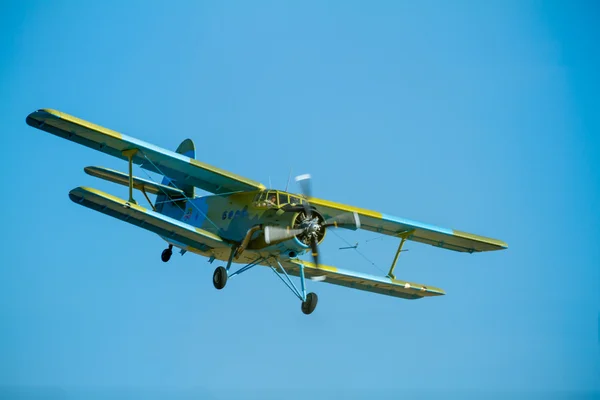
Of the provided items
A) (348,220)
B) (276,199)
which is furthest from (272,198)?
(348,220)

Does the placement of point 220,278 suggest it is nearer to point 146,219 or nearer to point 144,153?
point 146,219

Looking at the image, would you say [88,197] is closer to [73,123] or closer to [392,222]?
[73,123]

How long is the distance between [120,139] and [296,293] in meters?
7.31

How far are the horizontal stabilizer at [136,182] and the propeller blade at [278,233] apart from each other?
5.70 metres

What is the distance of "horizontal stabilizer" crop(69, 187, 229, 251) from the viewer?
2516cm

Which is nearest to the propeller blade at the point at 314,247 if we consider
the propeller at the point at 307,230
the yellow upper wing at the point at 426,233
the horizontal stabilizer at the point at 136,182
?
the propeller at the point at 307,230

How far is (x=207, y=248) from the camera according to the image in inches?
1110

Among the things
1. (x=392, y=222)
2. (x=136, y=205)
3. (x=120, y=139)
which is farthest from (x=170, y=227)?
(x=392, y=222)

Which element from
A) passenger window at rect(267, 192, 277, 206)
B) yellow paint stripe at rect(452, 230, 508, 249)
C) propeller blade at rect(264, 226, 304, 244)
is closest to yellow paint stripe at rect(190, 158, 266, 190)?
passenger window at rect(267, 192, 277, 206)

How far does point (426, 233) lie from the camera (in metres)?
31.6

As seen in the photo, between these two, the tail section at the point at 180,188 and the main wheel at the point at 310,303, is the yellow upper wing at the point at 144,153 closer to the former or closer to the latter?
the tail section at the point at 180,188

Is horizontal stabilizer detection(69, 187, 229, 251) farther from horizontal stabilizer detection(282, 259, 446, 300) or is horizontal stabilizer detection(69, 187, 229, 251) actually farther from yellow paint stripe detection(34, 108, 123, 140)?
horizontal stabilizer detection(282, 259, 446, 300)

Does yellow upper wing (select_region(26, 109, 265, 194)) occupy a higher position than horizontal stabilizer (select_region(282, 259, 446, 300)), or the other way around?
yellow upper wing (select_region(26, 109, 265, 194))

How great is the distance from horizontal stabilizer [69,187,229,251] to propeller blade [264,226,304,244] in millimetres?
1924
